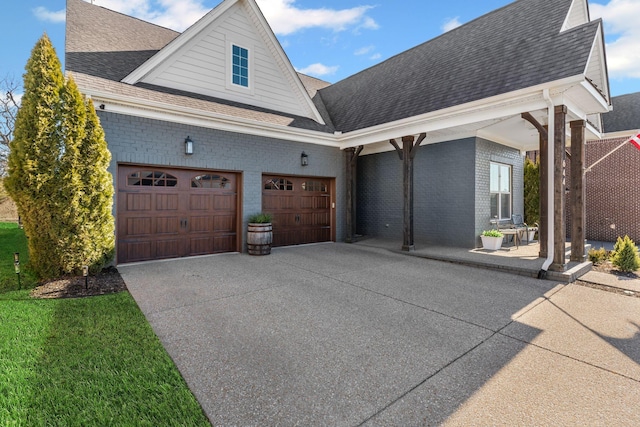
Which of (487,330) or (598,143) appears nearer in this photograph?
(487,330)

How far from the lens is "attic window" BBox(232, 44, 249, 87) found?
339 inches

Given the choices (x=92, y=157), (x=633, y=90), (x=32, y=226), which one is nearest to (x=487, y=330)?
(x=92, y=157)

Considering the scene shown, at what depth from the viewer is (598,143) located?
11461 mm

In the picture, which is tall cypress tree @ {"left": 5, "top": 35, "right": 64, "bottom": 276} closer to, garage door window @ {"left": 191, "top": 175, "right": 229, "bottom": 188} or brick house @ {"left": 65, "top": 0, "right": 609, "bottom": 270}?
brick house @ {"left": 65, "top": 0, "right": 609, "bottom": 270}

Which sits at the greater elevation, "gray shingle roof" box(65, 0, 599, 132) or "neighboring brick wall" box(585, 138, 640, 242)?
"gray shingle roof" box(65, 0, 599, 132)

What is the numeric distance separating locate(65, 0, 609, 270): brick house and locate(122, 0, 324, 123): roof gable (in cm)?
4

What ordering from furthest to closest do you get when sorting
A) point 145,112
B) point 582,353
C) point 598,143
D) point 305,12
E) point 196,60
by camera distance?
1. point 598,143
2. point 305,12
3. point 196,60
4. point 145,112
5. point 582,353

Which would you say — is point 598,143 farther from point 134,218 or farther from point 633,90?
point 134,218

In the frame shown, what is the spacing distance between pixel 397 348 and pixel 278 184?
6730 millimetres

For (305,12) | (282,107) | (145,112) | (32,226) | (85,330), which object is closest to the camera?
(85,330)

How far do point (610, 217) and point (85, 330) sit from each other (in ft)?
49.6

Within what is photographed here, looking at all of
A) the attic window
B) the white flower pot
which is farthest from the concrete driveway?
the attic window

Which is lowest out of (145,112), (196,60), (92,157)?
(92,157)

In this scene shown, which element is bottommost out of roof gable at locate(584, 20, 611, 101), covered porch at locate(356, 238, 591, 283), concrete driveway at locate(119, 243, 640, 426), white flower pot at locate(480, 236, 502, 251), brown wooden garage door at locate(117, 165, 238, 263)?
concrete driveway at locate(119, 243, 640, 426)
